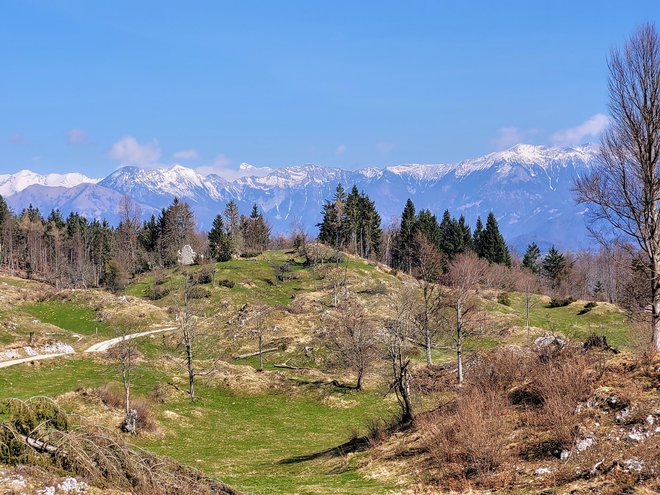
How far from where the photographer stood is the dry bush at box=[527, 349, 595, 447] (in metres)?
17.6

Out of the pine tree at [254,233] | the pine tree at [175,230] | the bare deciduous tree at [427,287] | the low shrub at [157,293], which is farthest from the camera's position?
the pine tree at [254,233]

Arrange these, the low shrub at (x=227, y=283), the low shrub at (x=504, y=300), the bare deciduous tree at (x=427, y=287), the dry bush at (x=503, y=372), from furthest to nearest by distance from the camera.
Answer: the low shrub at (x=227, y=283) → the low shrub at (x=504, y=300) → the bare deciduous tree at (x=427, y=287) → the dry bush at (x=503, y=372)

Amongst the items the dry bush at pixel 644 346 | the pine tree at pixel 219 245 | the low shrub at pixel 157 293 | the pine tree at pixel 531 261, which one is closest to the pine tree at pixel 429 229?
the pine tree at pixel 531 261

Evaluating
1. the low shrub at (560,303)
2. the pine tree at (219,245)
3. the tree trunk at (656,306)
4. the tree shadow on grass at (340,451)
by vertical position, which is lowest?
the tree shadow on grass at (340,451)

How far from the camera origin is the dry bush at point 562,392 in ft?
57.6

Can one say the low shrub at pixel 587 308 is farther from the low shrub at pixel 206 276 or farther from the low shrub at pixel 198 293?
the low shrub at pixel 206 276

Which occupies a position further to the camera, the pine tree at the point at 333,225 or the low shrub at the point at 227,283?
the pine tree at the point at 333,225

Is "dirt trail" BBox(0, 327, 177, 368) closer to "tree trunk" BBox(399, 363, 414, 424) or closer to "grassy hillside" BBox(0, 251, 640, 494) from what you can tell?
"grassy hillside" BBox(0, 251, 640, 494)

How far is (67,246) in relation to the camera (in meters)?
134

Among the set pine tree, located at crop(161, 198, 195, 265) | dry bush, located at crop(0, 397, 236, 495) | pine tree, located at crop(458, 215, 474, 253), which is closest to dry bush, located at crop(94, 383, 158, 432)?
dry bush, located at crop(0, 397, 236, 495)

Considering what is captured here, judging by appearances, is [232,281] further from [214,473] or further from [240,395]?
[214,473]

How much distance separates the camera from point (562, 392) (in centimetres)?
2002

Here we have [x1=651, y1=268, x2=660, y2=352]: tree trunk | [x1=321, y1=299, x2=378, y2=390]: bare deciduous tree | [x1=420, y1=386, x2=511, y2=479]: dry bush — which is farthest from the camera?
[x1=321, y1=299, x2=378, y2=390]: bare deciduous tree

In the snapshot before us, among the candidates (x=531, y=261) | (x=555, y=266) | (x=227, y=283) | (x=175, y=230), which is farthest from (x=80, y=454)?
(x=531, y=261)
